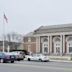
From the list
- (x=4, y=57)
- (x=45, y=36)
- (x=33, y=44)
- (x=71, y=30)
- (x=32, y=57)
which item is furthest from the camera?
(x=33, y=44)

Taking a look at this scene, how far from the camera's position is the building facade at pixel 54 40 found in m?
80.0

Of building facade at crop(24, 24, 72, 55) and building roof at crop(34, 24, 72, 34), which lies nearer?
building facade at crop(24, 24, 72, 55)

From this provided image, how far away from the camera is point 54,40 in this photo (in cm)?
8344

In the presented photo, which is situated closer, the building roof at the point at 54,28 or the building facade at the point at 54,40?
the building facade at the point at 54,40

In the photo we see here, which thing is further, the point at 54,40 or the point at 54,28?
the point at 54,28

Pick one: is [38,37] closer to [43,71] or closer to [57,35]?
[57,35]

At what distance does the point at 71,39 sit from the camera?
80.2 m

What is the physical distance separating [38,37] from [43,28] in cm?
357

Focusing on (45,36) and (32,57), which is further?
(45,36)

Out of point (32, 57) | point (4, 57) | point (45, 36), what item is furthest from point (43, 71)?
point (45, 36)

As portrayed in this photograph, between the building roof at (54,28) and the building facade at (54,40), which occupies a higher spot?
the building roof at (54,28)

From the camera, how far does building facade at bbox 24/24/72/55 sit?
80000 mm

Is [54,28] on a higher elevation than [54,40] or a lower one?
higher

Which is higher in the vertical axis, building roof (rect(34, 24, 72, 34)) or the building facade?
building roof (rect(34, 24, 72, 34))
